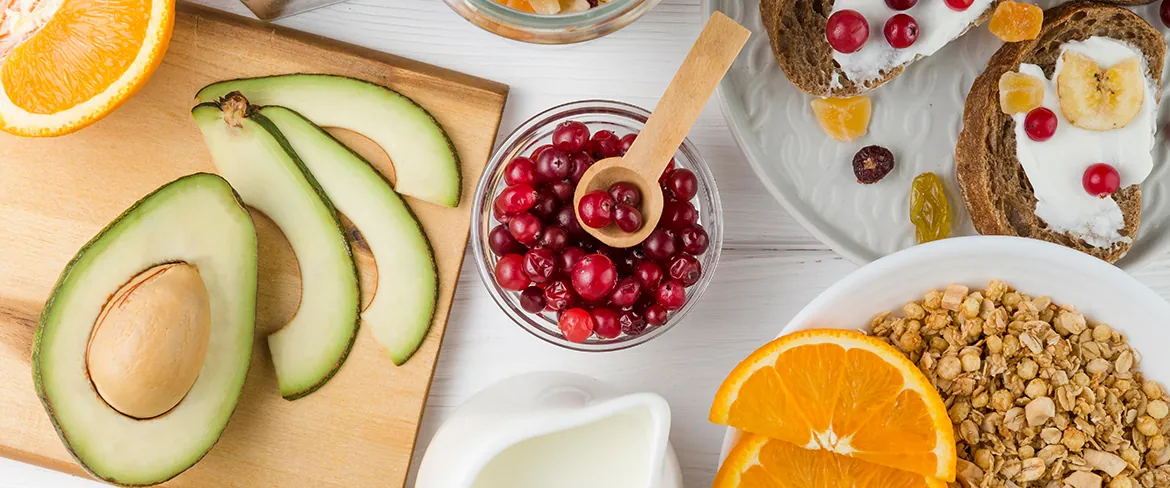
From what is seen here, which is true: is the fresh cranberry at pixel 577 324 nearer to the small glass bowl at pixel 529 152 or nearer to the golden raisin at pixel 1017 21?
the small glass bowl at pixel 529 152

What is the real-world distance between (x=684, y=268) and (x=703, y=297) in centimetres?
17

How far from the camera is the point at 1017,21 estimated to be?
1.01m

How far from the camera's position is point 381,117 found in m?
1.06

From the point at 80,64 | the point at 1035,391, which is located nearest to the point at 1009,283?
the point at 1035,391

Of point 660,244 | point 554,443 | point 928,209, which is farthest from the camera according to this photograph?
point 928,209

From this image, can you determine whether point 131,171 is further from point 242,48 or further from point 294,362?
point 294,362

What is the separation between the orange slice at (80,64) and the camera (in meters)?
0.98

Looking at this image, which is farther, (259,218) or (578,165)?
(259,218)

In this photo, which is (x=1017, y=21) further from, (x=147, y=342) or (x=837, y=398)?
(x=147, y=342)

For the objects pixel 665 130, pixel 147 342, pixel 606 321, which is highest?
pixel 665 130

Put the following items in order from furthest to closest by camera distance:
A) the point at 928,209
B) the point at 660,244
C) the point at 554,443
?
1. the point at 928,209
2. the point at 660,244
3. the point at 554,443

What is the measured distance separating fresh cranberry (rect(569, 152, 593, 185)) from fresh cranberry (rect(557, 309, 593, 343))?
0.15 m

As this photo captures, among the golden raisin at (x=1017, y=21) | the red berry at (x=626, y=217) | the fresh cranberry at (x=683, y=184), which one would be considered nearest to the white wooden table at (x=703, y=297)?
the fresh cranberry at (x=683, y=184)

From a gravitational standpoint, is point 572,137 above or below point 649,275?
above
